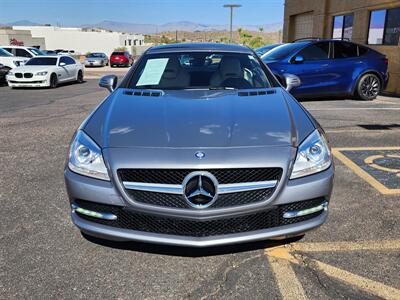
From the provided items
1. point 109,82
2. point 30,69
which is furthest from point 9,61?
point 109,82

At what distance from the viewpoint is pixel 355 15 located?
14.1m

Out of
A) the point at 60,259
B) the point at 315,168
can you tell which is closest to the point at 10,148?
the point at 60,259

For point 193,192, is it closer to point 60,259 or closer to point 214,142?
point 214,142

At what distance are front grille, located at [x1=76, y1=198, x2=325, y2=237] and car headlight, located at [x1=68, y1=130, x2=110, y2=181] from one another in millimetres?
209

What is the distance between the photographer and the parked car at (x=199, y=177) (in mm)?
2352

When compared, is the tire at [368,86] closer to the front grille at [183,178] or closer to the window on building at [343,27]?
the window on building at [343,27]

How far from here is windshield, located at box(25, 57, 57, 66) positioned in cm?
1501

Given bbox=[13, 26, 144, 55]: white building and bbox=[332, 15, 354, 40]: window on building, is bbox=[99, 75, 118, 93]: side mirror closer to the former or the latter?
bbox=[332, 15, 354, 40]: window on building

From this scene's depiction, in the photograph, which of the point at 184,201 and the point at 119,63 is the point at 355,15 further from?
the point at 119,63

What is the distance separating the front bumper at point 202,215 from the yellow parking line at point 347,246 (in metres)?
0.40

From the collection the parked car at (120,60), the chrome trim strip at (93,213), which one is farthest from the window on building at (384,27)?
the parked car at (120,60)

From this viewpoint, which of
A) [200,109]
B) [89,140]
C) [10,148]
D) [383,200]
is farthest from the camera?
[10,148]

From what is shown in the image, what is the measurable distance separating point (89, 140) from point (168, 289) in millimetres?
1139

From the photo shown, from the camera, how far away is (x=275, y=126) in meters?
2.74
